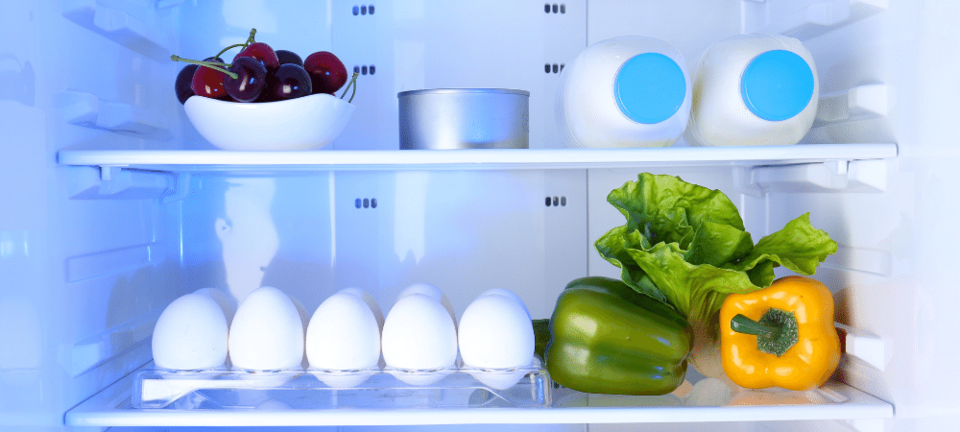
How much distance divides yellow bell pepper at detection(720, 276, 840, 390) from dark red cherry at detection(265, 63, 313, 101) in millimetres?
638

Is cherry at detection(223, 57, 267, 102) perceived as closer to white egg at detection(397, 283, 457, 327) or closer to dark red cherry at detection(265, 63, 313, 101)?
dark red cherry at detection(265, 63, 313, 101)

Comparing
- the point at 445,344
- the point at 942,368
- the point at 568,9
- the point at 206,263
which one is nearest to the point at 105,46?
the point at 206,263

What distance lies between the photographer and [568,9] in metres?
1.26

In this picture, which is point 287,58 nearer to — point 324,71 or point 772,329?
point 324,71

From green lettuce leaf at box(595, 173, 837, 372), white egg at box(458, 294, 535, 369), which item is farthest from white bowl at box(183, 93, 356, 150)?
green lettuce leaf at box(595, 173, 837, 372)

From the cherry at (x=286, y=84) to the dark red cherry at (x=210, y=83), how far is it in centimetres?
5

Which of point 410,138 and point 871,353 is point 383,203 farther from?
point 871,353

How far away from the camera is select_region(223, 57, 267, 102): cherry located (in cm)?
89

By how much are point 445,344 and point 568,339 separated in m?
0.19

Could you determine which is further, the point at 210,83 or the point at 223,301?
the point at 223,301

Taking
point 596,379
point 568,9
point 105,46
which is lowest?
point 596,379

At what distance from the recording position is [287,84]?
2.99ft

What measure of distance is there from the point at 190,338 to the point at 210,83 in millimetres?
324

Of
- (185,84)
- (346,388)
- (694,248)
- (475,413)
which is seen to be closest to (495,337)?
(475,413)
